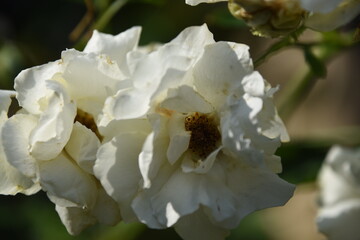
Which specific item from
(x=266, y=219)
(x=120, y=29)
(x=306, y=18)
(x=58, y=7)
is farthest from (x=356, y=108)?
(x=306, y=18)

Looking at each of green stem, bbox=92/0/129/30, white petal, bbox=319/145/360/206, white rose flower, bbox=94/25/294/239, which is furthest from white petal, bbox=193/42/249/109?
white petal, bbox=319/145/360/206

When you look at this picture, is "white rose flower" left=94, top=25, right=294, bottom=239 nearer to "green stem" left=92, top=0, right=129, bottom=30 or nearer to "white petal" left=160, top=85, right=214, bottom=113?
"white petal" left=160, top=85, right=214, bottom=113

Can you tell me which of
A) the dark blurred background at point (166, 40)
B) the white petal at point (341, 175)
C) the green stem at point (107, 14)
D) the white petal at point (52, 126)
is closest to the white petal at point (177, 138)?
the white petal at point (52, 126)

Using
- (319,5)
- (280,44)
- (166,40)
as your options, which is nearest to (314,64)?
(280,44)

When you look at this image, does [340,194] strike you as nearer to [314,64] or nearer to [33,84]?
[314,64]

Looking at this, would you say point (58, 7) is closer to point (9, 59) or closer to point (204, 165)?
point (9, 59)

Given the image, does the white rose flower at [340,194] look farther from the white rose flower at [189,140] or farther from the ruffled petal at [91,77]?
the ruffled petal at [91,77]
